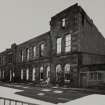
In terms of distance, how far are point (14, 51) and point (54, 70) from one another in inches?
635

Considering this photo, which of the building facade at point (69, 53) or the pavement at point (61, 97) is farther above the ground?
the building facade at point (69, 53)

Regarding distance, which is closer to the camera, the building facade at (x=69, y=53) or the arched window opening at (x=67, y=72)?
the building facade at (x=69, y=53)

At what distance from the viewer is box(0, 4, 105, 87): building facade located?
72.8ft

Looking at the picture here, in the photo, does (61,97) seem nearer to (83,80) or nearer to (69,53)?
(83,80)

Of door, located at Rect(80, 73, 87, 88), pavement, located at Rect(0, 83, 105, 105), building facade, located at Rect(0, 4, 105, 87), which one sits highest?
building facade, located at Rect(0, 4, 105, 87)

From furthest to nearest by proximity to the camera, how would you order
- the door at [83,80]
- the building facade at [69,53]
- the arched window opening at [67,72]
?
the arched window opening at [67,72]
the building facade at [69,53]
the door at [83,80]

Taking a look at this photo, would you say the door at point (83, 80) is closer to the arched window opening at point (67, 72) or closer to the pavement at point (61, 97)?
the arched window opening at point (67, 72)

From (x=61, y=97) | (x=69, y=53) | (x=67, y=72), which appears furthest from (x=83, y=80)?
(x=61, y=97)

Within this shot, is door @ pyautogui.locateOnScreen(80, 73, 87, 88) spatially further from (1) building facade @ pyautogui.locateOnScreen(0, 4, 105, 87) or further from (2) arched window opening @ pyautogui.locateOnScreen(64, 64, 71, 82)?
(2) arched window opening @ pyautogui.locateOnScreen(64, 64, 71, 82)

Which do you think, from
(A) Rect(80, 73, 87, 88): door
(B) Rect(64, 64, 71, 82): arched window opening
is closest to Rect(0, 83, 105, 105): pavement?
(A) Rect(80, 73, 87, 88): door

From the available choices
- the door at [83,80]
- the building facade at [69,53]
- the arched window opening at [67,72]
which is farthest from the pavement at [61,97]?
the arched window opening at [67,72]

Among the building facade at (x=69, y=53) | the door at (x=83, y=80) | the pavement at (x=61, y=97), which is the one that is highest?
the building facade at (x=69, y=53)

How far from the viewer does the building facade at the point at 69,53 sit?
22.2 m

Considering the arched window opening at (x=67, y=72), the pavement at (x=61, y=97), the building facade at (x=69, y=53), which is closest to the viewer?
the pavement at (x=61, y=97)
